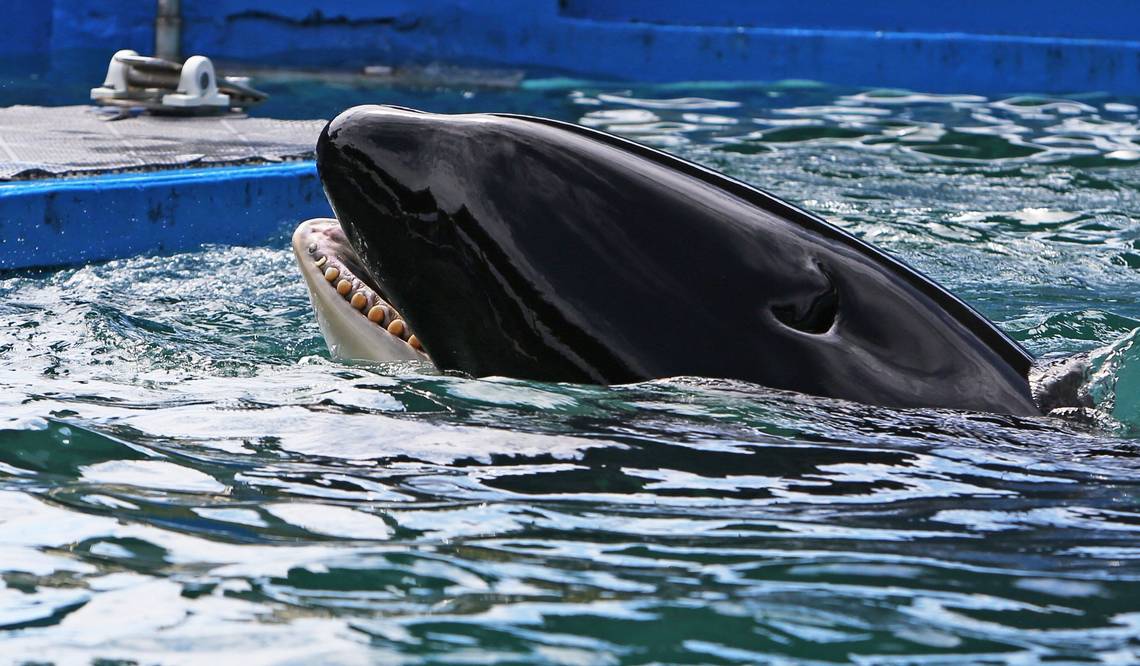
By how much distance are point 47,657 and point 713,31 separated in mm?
11715

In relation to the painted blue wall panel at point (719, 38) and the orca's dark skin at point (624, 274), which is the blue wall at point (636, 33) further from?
the orca's dark skin at point (624, 274)

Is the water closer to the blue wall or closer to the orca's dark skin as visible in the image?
the orca's dark skin

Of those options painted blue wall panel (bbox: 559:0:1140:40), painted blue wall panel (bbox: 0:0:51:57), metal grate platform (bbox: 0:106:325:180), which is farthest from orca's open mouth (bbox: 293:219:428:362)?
painted blue wall panel (bbox: 0:0:51:57)

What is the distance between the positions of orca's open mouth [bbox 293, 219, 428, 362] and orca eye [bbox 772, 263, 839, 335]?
839 mm

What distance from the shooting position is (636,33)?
527 inches

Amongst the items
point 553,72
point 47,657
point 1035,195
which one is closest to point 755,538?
point 47,657

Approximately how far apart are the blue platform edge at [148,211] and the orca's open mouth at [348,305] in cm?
313

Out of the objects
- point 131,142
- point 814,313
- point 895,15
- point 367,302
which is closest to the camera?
point 814,313

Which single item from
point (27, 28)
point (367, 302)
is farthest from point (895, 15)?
point (367, 302)

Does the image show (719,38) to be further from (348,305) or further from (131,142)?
(348,305)

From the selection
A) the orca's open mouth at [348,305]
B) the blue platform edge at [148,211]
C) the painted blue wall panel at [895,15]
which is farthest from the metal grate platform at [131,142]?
the painted blue wall panel at [895,15]

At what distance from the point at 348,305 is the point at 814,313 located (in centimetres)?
110

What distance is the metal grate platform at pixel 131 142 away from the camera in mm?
7094

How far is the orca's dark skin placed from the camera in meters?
3.05
